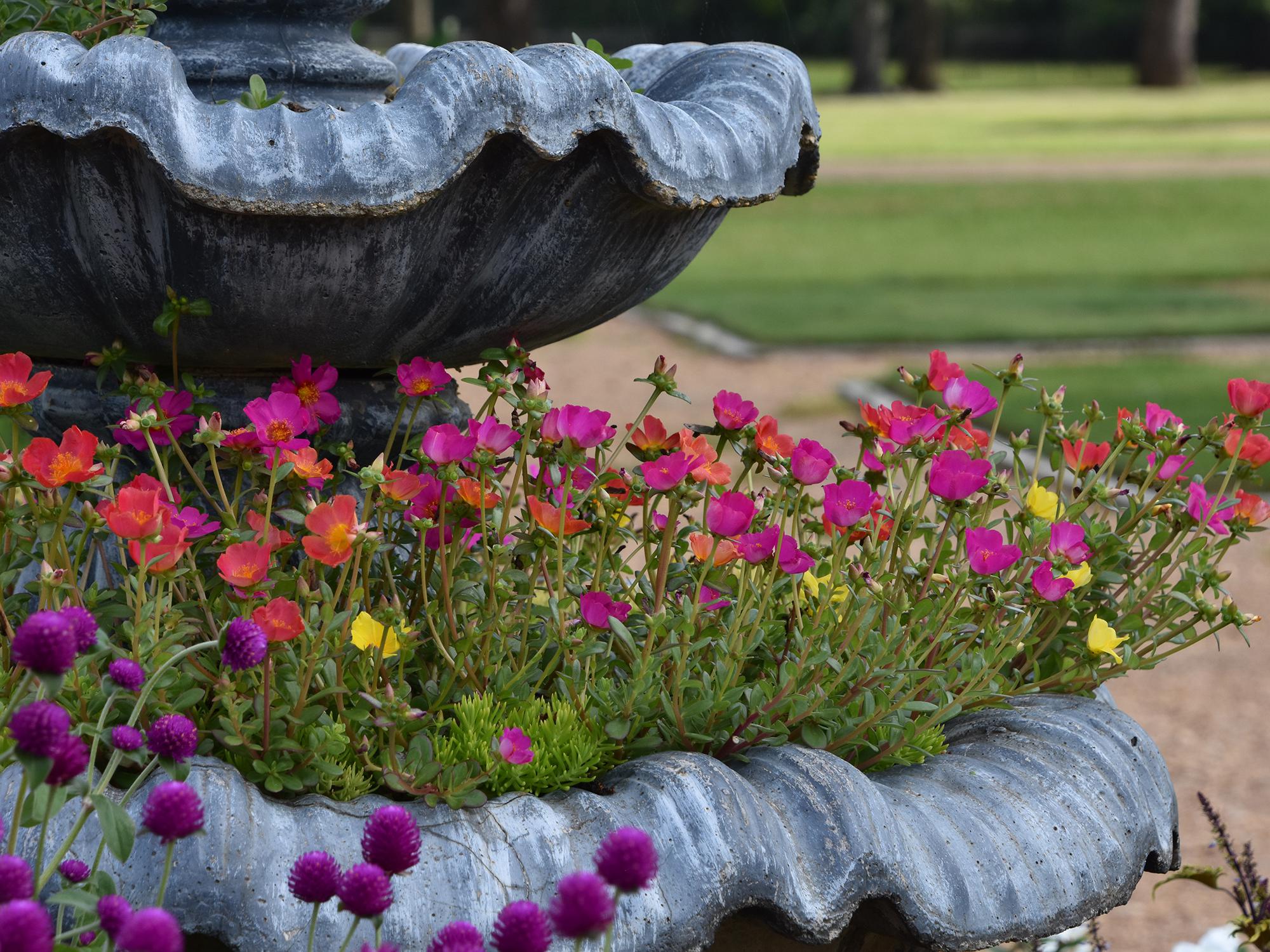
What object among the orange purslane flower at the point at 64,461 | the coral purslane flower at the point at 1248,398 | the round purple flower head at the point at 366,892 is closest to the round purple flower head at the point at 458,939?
the round purple flower head at the point at 366,892

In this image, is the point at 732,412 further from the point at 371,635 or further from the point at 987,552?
the point at 371,635

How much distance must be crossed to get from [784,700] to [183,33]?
1337 mm

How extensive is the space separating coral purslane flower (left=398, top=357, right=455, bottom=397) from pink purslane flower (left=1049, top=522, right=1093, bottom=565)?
0.77m

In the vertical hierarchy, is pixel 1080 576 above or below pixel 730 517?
below

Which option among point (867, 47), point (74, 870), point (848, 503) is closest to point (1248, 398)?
point (848, 503)

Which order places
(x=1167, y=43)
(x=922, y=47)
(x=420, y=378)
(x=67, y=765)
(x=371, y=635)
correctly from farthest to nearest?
(x=922, y=47) < (x=1167, y=43) < (x=420, y=378) < (x=371, y=635) < (x=67, y=765)

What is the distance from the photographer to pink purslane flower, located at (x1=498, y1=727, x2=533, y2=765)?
1544 millimetres

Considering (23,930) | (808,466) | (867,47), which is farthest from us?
(867,47)

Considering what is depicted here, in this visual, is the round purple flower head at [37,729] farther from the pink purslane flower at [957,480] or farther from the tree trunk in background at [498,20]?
the tree trunk in background at [498,20]

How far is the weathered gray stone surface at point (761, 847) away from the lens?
143 cm

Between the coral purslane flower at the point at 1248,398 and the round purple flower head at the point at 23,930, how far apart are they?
1.50 metres

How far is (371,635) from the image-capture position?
5.34 ft

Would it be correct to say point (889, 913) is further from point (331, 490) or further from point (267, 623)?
point (331, 490)

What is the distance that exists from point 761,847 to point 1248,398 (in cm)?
88
